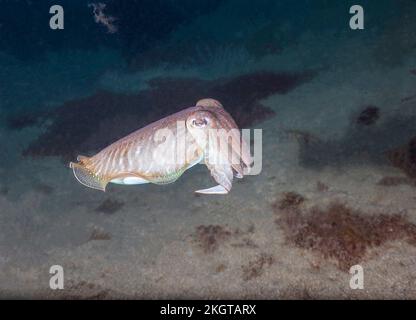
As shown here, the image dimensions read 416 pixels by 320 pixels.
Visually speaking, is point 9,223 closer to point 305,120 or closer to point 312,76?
point 305,120

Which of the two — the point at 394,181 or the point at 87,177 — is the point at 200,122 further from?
the point at 394,181

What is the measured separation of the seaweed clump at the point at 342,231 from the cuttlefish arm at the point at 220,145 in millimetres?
1425

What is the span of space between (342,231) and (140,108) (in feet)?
24.5

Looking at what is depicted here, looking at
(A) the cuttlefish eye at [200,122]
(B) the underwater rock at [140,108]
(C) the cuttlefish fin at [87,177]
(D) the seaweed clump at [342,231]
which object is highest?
(B) the underwater rock at [140,108]

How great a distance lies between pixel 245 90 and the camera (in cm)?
962

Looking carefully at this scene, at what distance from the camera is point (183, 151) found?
3209mm

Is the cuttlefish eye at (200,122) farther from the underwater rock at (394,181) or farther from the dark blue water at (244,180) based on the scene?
the underwater rock at (394,181)

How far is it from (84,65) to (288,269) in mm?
15421

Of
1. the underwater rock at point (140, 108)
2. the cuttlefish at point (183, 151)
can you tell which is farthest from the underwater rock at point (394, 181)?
the underwater rock at point (140, 108)

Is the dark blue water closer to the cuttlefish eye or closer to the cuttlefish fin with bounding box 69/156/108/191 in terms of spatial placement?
the cuttlefish fin with bounding box 69/156/108/191

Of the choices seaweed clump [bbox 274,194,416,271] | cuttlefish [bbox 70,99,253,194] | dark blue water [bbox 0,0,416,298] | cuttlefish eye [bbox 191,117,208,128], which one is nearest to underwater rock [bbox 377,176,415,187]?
dark blue water [bbox 0,0,416,298]

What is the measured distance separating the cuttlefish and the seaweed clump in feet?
4.49

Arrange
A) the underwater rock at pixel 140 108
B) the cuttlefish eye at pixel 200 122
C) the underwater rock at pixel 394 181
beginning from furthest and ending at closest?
the underwater rock at pixel 140 108, the underwater rock at pixel 394 181, the cuttlefish eye at pixel 200 122

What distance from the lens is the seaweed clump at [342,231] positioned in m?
3.62
